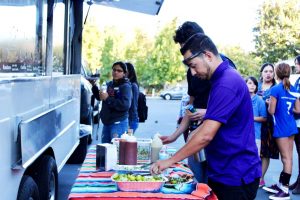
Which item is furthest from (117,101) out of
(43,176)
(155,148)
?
(155,148)

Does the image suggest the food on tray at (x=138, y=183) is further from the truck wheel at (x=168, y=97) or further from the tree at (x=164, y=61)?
the tree at (x=164, y=61)

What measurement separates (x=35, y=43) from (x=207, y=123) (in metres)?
2.17

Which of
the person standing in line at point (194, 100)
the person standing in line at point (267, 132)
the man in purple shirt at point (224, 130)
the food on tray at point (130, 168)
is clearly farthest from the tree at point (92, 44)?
the man in purple shirt at point (224, 130)

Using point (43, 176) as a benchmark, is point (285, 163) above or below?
below

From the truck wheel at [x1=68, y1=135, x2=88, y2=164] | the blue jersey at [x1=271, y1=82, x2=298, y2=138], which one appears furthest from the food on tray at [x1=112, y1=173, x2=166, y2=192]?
the truck wheel at [x1=68, y1=135, x2=88, y2=164]

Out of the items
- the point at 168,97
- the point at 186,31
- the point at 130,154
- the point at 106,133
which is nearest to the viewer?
the point at 130,154

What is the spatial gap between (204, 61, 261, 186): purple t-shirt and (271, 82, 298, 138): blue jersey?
128 inches

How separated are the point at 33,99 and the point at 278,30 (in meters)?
36.7

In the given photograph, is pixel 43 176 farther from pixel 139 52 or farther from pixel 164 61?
pixel 139 52

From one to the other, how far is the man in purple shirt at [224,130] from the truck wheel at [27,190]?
42.7 inches

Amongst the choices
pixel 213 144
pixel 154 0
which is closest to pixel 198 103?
pixel 213 144

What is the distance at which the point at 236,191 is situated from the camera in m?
2.94

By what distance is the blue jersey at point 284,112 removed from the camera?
19.8 ft

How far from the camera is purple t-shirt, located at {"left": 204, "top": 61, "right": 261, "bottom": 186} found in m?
2.78
